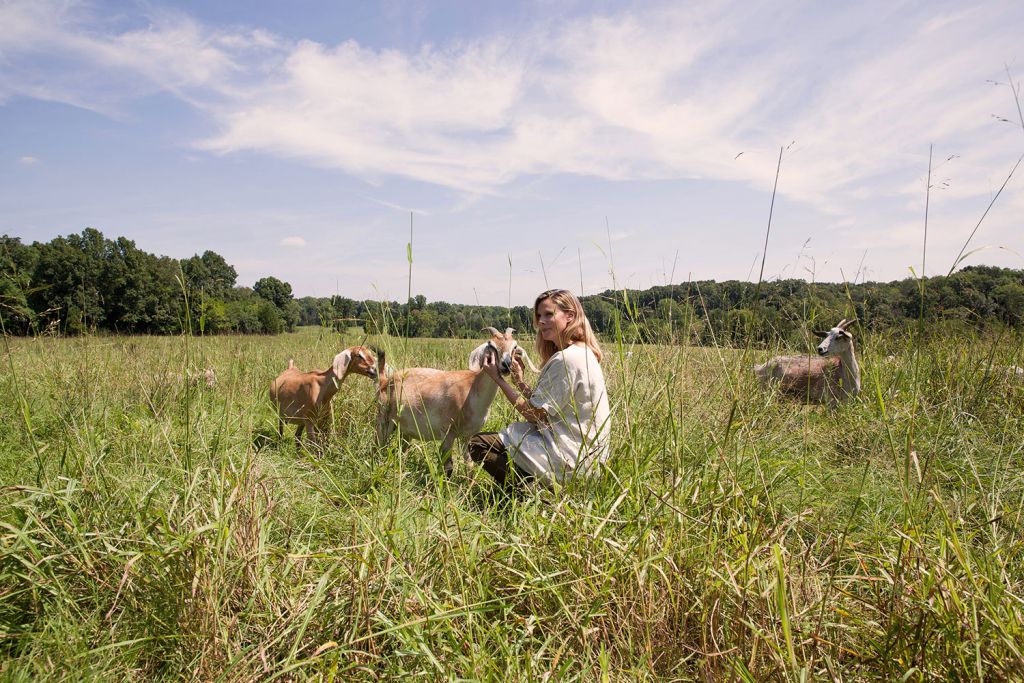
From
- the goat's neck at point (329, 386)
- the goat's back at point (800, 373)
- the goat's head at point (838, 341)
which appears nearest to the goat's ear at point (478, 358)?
the goat's neck at point (329, 386)

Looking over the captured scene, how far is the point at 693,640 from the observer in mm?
2004

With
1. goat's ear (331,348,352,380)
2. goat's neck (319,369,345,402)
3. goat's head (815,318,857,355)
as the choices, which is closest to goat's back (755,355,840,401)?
goat's head (815,318,857,355)

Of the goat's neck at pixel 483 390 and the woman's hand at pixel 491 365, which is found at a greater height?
the woman's hand at pixel 491 365

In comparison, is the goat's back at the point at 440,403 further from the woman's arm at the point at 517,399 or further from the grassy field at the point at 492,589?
the grassy field at the point at 492,589

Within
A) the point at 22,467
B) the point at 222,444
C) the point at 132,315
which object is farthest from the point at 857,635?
the point at 132,315

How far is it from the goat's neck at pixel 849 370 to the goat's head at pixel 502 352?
4948mm

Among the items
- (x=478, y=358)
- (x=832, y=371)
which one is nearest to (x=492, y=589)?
(x=478, y=358)

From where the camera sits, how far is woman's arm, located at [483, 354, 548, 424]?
3.60 metres

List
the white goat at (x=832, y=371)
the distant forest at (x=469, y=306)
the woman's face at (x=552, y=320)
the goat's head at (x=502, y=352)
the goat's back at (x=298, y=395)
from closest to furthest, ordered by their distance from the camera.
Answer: the distant forest at (x=469, y=306)
the woman's face at (x=552, y=320)
the goat's head at (x=502, y=352)
the goat's back at (x=298, y=395)
the white goat at (x=832, y=371)

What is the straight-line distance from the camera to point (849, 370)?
22.5 feet

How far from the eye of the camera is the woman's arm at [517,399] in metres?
3.60

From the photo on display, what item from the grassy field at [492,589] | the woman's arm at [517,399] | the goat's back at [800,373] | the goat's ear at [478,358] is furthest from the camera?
the goat's back at [800,373]

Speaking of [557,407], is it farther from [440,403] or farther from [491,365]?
[440,403]

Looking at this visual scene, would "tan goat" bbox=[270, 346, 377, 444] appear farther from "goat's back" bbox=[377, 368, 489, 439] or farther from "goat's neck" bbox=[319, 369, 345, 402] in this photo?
"goat's back" bbox=[377, 368, 489, 439]
